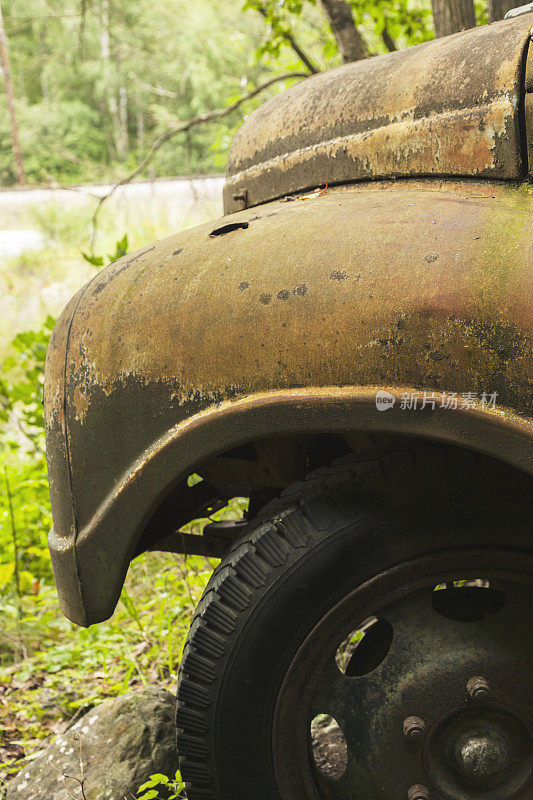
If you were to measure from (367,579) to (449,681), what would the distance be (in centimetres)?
25

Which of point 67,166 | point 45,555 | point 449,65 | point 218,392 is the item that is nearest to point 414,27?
point 449,65

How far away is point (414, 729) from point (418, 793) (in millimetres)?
126

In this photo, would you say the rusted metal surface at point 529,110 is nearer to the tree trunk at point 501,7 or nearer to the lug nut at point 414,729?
the lug nut at point 414,729

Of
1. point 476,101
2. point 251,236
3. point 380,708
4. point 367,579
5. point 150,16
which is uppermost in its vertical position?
point 150,16

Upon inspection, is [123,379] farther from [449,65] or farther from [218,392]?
[449,65]

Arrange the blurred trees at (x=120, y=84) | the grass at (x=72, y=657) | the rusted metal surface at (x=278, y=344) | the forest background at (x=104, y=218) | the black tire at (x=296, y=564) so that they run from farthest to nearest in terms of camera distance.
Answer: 1. the blurred trees at (x=120, y=84)
2. the forest background at (x=104, y=218)
3. the grass at (x=72, y=657)
4. the black tire at (x=296, y=564)
5. the rusted metal surface at (x=278, y=344)

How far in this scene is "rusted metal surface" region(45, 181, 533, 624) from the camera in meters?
1.17

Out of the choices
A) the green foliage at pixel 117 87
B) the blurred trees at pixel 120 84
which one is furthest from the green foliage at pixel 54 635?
the green foliage at pixel 117 87

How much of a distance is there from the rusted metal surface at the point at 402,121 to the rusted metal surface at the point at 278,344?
7 centimetres

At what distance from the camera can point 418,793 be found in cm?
137

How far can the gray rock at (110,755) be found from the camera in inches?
76.9

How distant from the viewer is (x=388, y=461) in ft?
4.37

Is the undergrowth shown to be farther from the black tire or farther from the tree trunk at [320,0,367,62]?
the tree trunk at [320,0,367,62]

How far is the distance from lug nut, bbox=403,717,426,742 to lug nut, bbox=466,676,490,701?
105 millimetres
